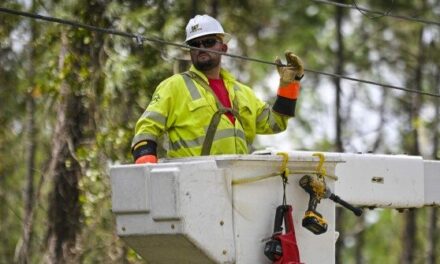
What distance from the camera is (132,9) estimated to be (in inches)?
562

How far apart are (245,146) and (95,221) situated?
471 centimetres

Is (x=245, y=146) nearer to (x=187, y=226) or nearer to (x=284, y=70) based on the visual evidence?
(x=284, y=70)

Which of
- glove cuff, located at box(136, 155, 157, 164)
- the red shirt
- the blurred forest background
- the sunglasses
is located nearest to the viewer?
glove cuff, located at box(136, 155, 157, 164)

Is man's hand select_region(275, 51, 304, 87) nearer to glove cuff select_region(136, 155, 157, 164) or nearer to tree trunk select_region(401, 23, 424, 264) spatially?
glove cuff select_region(136, 155, 157, 164)

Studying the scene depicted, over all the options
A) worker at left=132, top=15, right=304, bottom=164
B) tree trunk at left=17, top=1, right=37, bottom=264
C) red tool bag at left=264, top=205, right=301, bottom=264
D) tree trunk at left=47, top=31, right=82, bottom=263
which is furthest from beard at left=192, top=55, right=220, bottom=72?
tree trunk at left=17, top=1, right=37, bottom=264

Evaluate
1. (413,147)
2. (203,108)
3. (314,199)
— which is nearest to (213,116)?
(203,108)

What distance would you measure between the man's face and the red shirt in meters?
0.10

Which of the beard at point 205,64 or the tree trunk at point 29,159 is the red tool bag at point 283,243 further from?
the tree trunk at point 29,159

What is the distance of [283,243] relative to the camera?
8.38 m

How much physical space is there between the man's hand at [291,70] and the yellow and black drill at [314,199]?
0.86m

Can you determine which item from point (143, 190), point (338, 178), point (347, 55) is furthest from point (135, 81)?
point (347, 55)

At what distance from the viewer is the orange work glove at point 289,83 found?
365 inches

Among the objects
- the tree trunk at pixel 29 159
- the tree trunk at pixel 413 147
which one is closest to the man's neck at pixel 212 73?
the tree trunk at pixel 29 159

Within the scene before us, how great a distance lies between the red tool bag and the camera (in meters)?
8.37
